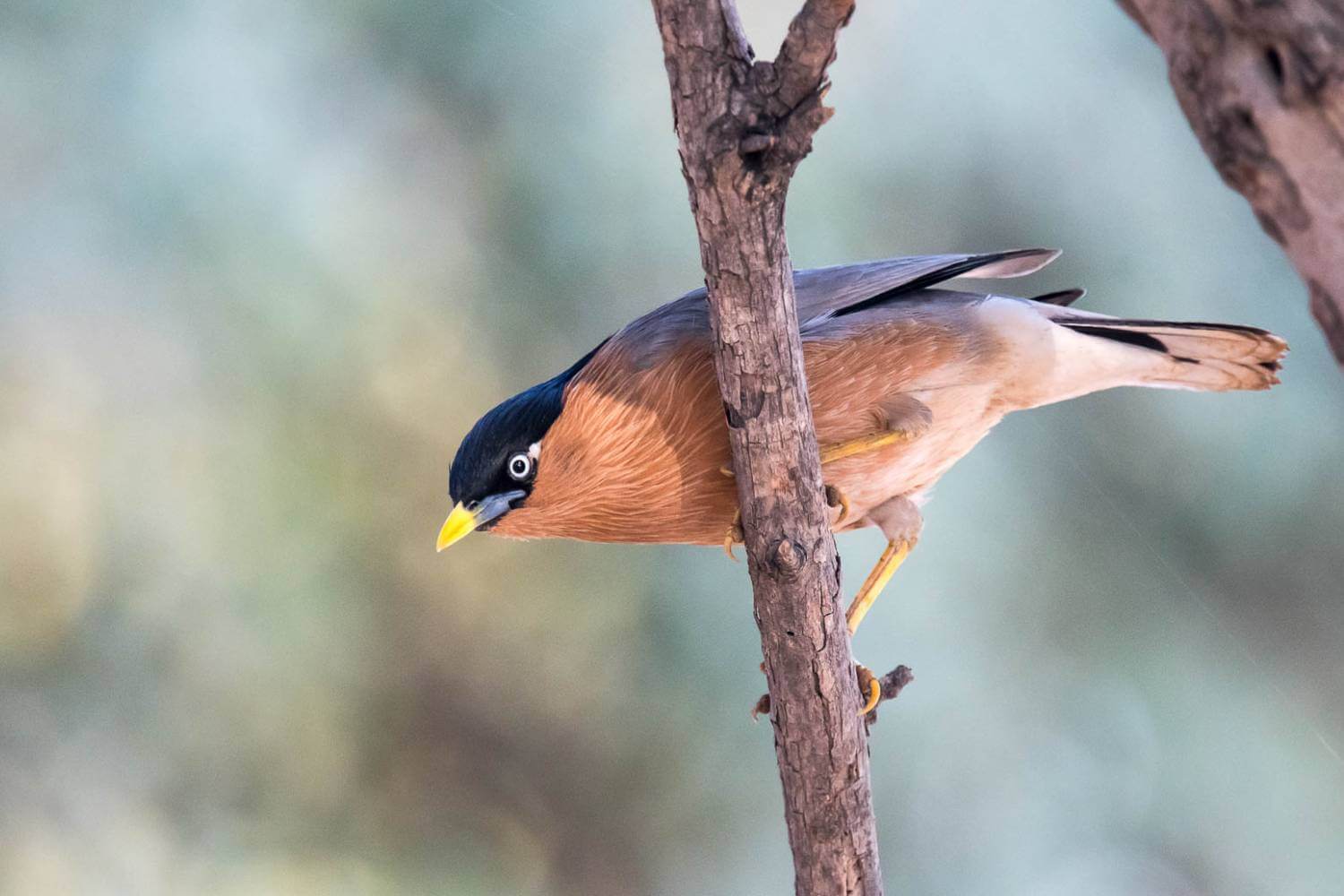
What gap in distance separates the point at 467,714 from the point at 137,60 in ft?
5.96

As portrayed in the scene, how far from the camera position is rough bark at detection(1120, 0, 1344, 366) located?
3.08 feet

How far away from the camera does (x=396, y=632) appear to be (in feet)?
9.62

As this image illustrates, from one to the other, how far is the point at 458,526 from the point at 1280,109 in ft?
4.40

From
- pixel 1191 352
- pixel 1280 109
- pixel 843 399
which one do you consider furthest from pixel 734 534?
pixel 1280 109

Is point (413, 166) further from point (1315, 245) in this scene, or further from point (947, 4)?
point (1315, 245)

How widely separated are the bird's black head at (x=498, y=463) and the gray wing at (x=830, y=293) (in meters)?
0.19

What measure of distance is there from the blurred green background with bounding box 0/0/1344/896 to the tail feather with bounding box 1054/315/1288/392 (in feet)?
3.38

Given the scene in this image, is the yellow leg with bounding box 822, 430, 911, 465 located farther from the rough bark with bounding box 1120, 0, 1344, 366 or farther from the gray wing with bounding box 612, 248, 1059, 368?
the rough bark with bounding box 1120, 0, 1344, 366

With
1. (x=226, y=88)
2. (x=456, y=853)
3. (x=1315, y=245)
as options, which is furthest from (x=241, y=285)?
(x=1315, y=245)

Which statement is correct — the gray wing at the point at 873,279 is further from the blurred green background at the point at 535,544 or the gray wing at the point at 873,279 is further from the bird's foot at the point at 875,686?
the blurred green background at the point at 535,544

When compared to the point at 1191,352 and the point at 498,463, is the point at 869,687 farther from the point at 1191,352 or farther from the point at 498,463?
the point at 1191,352

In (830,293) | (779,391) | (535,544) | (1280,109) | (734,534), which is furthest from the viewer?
(535,544)

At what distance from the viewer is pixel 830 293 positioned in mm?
2096

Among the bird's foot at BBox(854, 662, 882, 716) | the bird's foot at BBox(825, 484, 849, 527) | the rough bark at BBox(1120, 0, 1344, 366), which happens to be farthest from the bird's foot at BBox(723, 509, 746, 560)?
the rough bark at BBox(1120, 0, 1344, 366)
